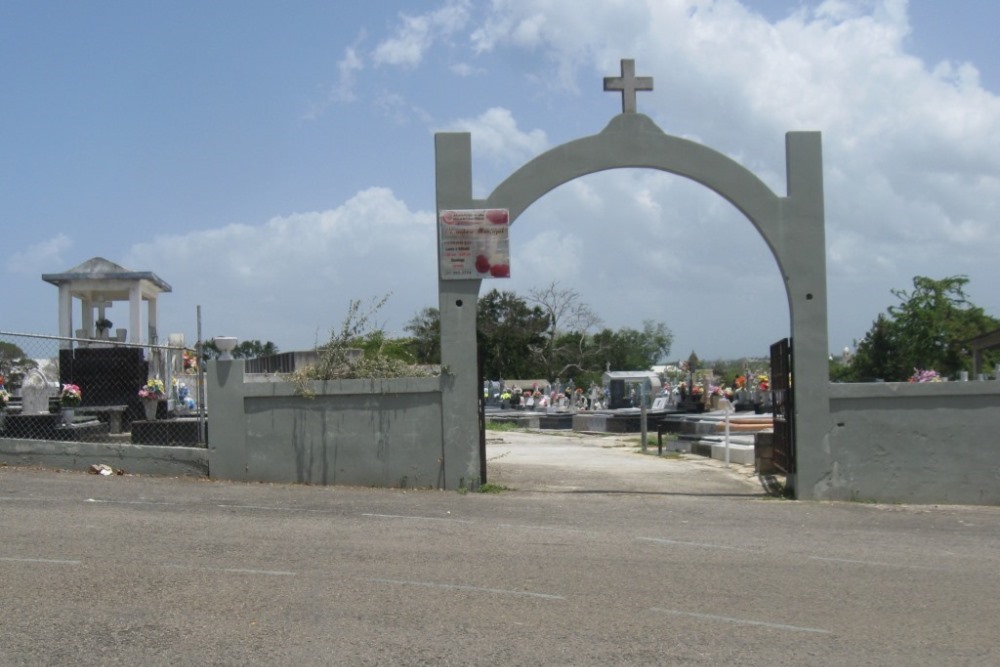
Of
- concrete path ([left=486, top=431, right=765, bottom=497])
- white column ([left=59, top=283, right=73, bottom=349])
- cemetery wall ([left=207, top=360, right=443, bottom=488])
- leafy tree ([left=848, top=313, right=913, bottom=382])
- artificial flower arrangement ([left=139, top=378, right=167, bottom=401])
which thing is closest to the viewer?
cemetery wall ([left=207, top=360, right=443, bottom=488])

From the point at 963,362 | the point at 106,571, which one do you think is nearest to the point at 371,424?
the point at 106,571

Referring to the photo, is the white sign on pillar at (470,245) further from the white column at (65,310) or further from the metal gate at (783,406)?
the white column at (65,310)

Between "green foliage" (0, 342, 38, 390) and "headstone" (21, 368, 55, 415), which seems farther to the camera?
"headstone" (21, 368, 55, 415)

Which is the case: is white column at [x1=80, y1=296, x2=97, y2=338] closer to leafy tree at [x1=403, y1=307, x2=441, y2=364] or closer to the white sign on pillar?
the white sign on pillar

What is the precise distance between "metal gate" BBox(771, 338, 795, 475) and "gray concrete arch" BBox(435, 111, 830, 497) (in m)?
0.29

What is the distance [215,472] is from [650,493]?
6073 mm

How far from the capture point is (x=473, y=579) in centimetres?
844

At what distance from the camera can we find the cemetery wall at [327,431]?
14422mm

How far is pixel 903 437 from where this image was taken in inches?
563

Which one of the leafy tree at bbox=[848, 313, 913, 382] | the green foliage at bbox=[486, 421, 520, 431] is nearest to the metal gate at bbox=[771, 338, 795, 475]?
the green foliage at bbox=[486, 421, 520, 431]

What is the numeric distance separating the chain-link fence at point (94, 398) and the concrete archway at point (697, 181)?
4.26 m

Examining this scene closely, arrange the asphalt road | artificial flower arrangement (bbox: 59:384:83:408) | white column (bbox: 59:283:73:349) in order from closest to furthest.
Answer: the asphalt road → artificial flower arrangement (bbox: 59:384:83:408) → white column (bbox: 59:283:73:349)

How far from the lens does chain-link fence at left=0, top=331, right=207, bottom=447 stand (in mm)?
15672

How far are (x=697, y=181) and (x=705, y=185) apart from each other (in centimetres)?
12
